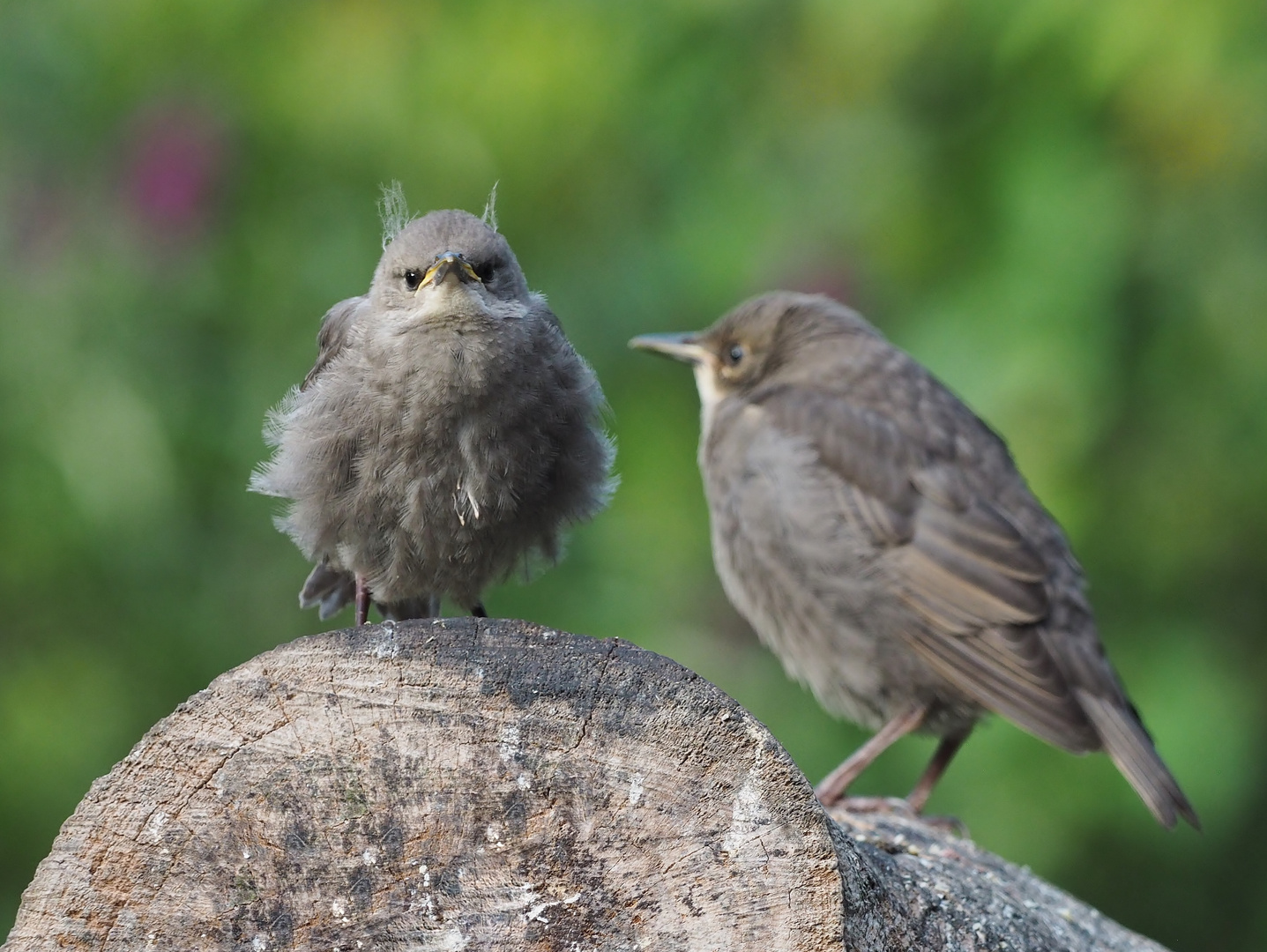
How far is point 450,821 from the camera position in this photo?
2080mm

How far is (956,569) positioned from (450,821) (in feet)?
7.95

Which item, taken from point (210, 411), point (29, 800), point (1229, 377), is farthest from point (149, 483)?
point (1229, 377)

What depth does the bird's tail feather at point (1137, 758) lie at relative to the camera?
3.95 metres

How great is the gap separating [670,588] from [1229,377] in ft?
6.27

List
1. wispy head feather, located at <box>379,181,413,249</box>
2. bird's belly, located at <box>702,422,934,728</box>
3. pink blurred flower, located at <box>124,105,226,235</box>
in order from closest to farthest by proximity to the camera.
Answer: wispy head feather, located at <box>379,181,413,249</box>
bird's belly, located at <box>702,422,934,728</box>
pink blurred flower, located at <box>124,105,226,235</box>

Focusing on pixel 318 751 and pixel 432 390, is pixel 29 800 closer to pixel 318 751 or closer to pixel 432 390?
pixel 432 390

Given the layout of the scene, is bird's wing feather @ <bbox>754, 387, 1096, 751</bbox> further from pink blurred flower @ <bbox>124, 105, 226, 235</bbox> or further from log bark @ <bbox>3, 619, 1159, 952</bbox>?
pink blurred flower @ <bbox>124, 105, 226, 235</bbox>

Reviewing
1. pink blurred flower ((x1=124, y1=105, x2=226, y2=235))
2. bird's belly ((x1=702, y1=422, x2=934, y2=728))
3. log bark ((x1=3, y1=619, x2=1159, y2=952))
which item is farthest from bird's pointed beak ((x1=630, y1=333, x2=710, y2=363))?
log bark ((x1=3, y1=619, x2=1159, y2=952))

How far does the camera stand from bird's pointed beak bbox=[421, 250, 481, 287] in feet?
10.1

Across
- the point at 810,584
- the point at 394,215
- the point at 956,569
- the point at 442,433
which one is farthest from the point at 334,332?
the point at 956,569

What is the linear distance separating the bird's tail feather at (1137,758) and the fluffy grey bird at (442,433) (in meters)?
1.65

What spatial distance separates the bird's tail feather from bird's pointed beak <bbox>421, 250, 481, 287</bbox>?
2106 millimetres

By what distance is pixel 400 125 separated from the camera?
5266 millimetres

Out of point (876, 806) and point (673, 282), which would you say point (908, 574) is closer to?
point (876, 806)
